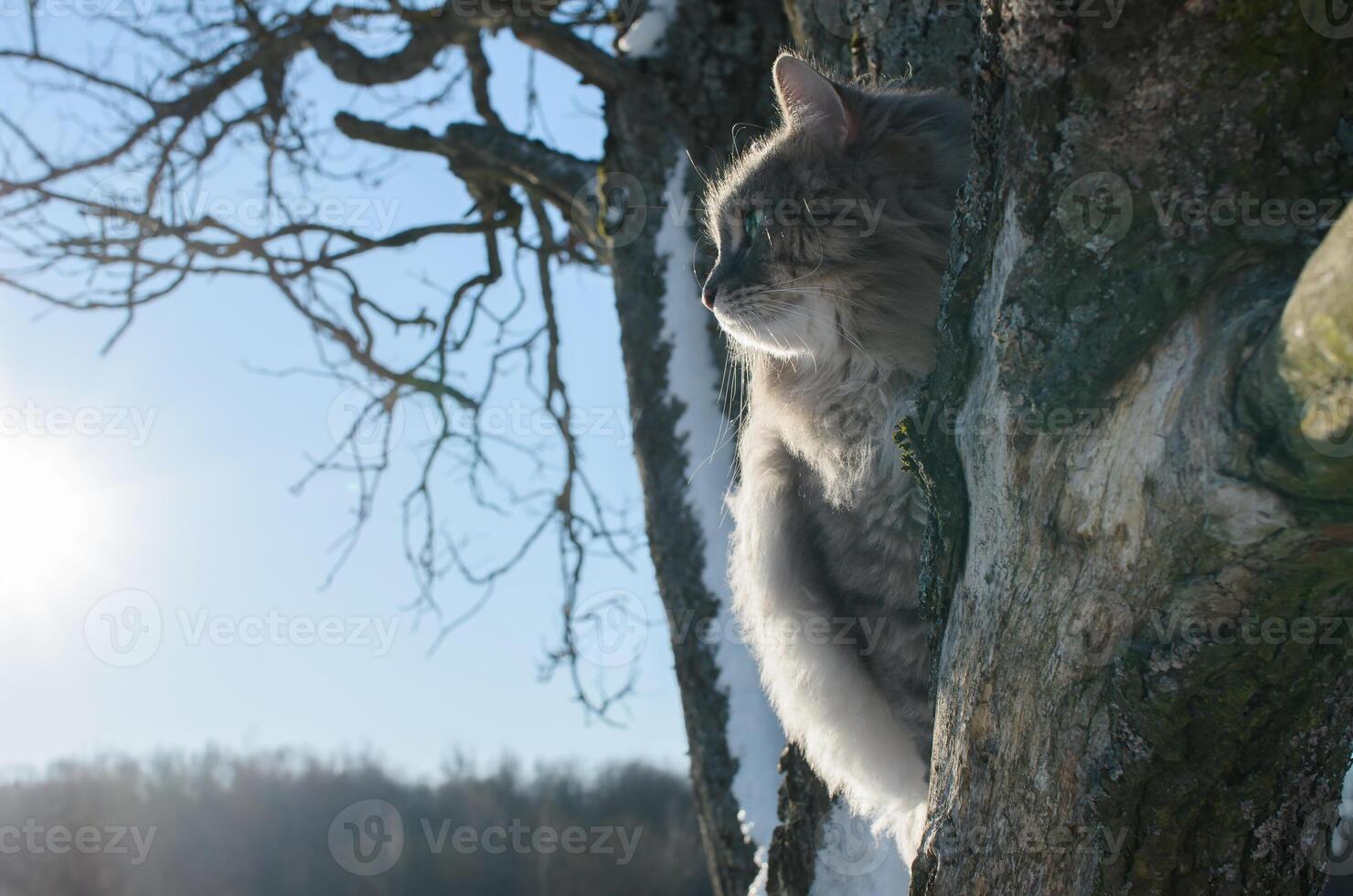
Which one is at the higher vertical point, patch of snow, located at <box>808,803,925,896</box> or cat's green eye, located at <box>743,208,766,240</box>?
cat's green eye, located at <box>743,208,766,240</box>

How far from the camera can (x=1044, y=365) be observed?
139 centimetres

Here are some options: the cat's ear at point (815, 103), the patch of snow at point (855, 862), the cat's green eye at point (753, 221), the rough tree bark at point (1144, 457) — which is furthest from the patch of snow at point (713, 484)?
the rough tree bark at point (1144, 457)

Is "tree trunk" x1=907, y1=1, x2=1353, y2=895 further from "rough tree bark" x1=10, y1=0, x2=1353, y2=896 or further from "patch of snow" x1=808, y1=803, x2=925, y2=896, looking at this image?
"patch of snow" x1=808, y1=803, x2=925, y2=896

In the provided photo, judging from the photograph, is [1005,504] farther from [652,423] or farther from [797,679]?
[652,423]

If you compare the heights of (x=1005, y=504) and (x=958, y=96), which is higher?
(x=958, y=96)

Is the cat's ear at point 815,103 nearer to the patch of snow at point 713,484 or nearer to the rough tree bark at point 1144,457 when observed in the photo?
the rough tree bark at point 1144,457

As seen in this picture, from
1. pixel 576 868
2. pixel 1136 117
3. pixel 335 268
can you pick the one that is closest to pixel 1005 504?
pixel 1136 117

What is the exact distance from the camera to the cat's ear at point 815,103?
2.53 metres

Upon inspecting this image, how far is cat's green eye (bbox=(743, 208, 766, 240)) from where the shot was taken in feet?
8.71

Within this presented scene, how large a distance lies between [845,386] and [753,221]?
1.81 ft

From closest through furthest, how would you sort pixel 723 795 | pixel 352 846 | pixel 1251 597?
pixel 1251 597 < pixel 723 795 < pixel 352 846

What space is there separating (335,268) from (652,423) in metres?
2.24

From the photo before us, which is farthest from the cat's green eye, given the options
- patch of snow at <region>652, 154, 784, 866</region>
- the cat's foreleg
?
patch of snow at <region>652, 154, 784, 866</region>

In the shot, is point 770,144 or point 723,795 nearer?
point 770,144
